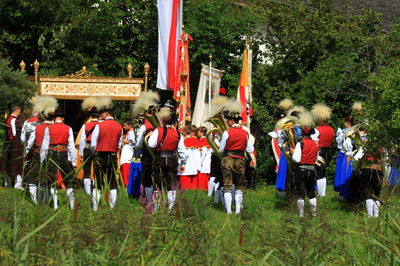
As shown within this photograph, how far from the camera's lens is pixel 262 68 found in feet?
77.1

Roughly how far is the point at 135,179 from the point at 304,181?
3.51 meters

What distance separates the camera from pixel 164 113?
13016 millimetres

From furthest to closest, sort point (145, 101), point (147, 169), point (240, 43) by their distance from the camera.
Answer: point (240, 43) < point (145, 101) < point (147, 169)

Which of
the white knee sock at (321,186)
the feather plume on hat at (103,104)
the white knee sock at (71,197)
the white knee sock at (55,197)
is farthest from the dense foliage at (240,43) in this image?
the white knee sock at (55,197)

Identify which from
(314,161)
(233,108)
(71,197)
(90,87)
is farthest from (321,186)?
(71,197)

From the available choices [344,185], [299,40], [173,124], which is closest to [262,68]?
[299,40]

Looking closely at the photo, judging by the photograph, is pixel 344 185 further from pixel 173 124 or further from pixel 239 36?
pixel 239 36

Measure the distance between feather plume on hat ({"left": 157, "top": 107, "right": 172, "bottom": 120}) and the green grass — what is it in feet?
18.5

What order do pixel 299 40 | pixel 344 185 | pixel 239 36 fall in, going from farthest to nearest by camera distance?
pixel 239 36
pixel 299 40
pixel 344 185

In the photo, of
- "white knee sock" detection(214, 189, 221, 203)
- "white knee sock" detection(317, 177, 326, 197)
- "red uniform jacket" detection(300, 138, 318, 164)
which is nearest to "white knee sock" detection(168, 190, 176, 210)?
"red uniform jacket" detection(300, 138, 318, 164)

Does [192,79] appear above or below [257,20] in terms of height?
below

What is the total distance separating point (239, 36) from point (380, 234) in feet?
65.8

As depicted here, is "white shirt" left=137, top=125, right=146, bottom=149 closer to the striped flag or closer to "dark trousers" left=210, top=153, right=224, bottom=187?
"dark trousers" left=210, top=153, right=224, bottom=187

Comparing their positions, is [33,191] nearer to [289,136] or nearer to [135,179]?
[289,136]
